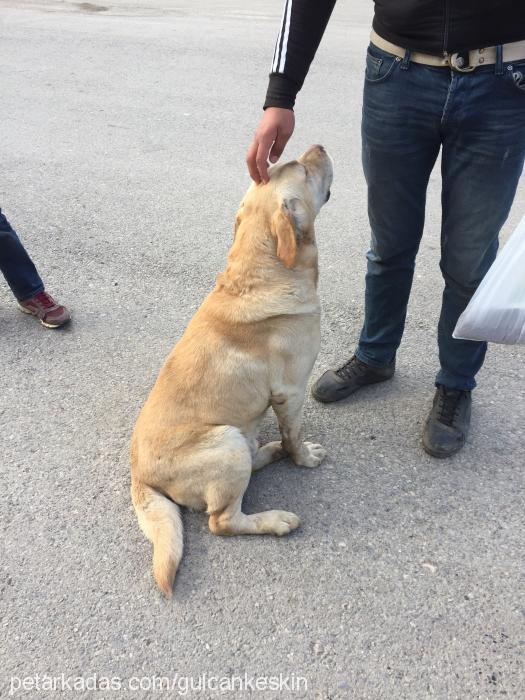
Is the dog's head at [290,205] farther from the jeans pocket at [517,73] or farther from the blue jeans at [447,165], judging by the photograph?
the jeans pocket at [517,73]

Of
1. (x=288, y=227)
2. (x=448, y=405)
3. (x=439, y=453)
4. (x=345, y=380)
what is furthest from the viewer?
(x=345, y=380)

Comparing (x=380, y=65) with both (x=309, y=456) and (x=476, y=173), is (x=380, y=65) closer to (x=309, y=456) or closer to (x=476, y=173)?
(x=476, y=173)

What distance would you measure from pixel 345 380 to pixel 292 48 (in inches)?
63.2

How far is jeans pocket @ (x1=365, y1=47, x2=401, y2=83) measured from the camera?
2.47 m

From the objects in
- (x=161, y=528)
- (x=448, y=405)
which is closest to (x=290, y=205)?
(x=448, y=405)

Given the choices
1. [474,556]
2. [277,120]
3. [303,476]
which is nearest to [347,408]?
[303,476]

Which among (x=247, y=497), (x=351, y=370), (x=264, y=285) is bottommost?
(x=247, y=497)

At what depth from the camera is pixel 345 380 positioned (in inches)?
128

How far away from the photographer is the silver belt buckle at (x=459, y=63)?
2299mm

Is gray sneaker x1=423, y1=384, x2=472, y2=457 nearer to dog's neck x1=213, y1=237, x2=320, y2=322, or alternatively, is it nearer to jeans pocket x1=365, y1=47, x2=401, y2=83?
dog's neck x1=213, y1=237, x2=320, y2=322

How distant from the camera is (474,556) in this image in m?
2.46

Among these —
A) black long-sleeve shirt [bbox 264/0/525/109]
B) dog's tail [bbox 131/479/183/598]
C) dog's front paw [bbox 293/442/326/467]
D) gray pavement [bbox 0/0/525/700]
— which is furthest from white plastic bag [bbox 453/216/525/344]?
dog's tail [bbox 131/479/183/598]

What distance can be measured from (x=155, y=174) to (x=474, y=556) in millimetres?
4235

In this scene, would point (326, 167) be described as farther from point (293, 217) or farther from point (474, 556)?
point (474, 556)
